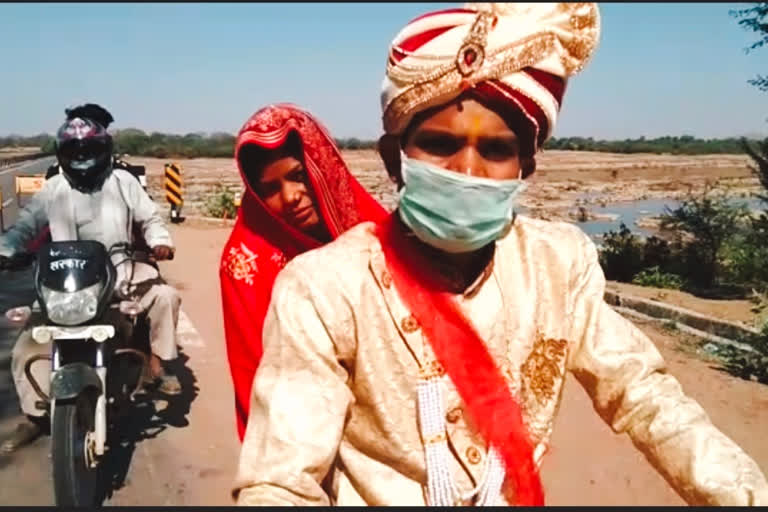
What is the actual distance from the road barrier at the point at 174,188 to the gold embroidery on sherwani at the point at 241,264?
1359cm

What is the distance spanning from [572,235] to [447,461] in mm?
560

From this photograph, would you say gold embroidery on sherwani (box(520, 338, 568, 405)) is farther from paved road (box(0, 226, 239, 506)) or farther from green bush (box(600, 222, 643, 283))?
green bush (box(600, 222, 643, 283))

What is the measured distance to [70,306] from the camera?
4125 mm

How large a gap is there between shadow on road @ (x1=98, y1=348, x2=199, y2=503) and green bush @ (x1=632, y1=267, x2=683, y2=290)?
7479 millimetres

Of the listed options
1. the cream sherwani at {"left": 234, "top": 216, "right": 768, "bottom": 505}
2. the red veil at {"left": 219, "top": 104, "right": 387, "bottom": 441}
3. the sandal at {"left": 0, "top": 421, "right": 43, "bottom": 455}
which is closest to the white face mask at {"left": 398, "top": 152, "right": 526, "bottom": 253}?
the cream sherwani at {"left": 234, "top": 216, "right": 768, "bottom": 505}

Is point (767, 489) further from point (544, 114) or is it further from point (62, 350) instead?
point (62, 350)

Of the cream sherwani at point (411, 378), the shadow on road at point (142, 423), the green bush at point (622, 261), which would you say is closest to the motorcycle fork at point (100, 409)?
the shadow on road at point (142, 423)

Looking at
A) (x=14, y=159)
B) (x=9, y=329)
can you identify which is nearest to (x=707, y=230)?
(x=9, y=329)

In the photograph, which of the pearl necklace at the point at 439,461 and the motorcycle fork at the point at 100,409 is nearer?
the pearl necklace at the point at 439,461

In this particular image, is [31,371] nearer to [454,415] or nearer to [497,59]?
[454,415]

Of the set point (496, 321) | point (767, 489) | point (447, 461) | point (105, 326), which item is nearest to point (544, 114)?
point (496, 321)

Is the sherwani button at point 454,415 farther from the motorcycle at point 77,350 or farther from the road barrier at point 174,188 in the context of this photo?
the road barrier at point 174,188

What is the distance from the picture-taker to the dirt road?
4.28 m

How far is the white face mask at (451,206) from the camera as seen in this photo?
1.59m
